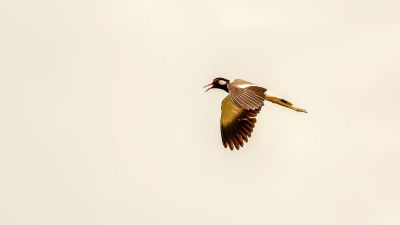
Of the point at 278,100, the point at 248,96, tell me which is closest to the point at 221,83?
the point at 278,100

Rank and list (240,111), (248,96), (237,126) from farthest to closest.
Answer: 1. (240,111)
2. (237,126)
3. (248,96)

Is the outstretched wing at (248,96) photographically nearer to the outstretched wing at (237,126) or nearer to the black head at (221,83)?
the outstretched wing at (237,126)

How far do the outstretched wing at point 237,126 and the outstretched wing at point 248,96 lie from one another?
3.01 feet

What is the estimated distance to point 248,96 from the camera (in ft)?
103

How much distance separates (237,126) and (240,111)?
19.6 inches

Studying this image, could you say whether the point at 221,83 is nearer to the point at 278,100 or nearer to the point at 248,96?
the point at 278,100

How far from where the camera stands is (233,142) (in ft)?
108

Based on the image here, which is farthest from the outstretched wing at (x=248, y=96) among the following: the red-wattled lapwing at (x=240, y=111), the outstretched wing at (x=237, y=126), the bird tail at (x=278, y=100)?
the bird tail at (x=278, y=100)

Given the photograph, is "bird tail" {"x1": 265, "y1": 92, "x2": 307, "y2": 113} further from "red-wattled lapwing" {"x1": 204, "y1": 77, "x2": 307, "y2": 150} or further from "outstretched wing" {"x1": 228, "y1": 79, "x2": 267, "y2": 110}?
"outstretched wing" {"x1": 228, "y1": 79, "x2": 267, "y2": 110}

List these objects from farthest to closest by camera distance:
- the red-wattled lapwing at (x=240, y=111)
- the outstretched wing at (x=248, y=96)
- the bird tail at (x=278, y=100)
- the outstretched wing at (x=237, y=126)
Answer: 1. the bird tail at (x=278, y=100)
2. the outstretched wing at (x=237, y=126)
3. the red-wattled lapwing at (x=240, y=111)
4. the outstretched wing at (x=248, y=96)

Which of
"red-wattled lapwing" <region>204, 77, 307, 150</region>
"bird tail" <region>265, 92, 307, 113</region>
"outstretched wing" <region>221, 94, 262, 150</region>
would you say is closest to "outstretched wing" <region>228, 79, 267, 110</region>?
"red-wattled lapwing" <region>204, 77, 307, 150</region>

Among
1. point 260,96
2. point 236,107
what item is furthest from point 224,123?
point 260,96

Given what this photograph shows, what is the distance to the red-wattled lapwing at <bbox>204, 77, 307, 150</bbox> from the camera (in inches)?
1230

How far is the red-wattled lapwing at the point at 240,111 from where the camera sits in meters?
31.2
